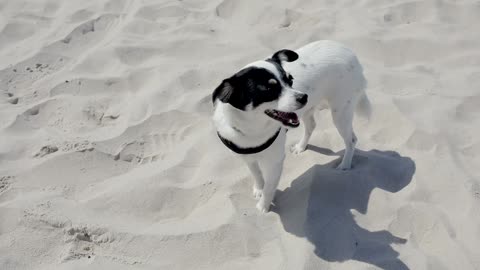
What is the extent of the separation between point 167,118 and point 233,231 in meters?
1.29

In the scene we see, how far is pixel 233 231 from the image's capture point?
288 cm

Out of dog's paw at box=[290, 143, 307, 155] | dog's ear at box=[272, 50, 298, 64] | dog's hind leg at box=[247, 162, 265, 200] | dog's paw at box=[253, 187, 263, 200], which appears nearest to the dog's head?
dog's ear at box=[272, 50, 298, 64]

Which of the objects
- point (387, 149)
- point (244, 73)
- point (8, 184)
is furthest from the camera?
point (387, 149)

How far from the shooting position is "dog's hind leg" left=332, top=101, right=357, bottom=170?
10.6 feet

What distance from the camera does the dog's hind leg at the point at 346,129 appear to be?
127 inches

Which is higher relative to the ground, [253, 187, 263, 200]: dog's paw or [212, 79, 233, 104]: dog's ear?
[212, 79, 233, 104]: dog's ear

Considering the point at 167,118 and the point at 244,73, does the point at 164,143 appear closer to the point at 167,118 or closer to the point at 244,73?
the point at 167,118

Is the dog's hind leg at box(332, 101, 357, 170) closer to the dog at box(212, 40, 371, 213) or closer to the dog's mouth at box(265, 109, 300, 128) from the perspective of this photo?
the dog at box(212, 40, 371, 213)

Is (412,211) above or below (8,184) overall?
below

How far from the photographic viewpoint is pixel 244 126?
2.75 metres

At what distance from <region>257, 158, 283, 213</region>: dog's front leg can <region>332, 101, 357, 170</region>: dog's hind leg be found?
560mm

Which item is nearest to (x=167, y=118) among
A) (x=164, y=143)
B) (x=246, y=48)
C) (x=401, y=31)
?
(x=164, y=143)

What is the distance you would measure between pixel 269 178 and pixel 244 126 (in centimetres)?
45

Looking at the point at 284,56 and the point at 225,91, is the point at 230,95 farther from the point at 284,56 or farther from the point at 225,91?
the point at 284,56
